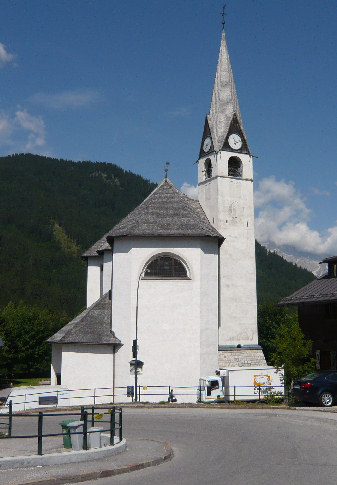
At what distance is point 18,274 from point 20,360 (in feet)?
281

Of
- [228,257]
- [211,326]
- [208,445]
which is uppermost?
[228,257]

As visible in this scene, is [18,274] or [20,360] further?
[18,274]

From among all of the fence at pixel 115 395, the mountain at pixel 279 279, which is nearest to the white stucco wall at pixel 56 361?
the fence at pixel 115 395

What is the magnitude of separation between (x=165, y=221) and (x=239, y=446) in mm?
22658

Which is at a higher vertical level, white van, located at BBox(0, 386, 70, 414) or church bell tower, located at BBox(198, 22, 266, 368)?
church bell tower, located at BBox(198, 22, 266, 368)

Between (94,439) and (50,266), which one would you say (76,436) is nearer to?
(94,439)

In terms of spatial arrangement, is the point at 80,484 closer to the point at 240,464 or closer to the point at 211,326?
the point at 240,464

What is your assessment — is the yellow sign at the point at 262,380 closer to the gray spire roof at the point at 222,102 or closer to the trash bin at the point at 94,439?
the gray spire roof at the point at 222,102

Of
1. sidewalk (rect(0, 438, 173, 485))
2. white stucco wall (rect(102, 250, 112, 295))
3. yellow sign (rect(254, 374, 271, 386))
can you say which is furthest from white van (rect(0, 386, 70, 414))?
sidewalk (rect(0, 438, 173, 485))

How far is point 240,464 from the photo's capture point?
1151cm

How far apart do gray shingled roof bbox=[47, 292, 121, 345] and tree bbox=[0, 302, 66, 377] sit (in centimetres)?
3600

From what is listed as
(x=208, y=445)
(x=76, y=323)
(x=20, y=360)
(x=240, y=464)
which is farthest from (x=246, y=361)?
(x=20, y=360)

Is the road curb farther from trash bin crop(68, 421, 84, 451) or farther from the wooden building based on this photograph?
the wooden building

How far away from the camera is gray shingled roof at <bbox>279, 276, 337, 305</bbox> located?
28.6 metres
